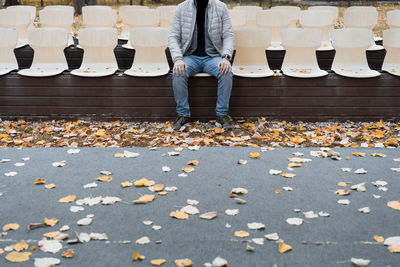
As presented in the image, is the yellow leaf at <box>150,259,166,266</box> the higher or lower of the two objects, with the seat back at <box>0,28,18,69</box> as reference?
lower

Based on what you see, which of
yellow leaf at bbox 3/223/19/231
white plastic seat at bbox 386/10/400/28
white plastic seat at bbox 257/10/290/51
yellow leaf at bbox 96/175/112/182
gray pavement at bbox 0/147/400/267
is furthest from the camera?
white plastic seat at bbox 386/10/400/28

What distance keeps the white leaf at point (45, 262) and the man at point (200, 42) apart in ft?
9.65

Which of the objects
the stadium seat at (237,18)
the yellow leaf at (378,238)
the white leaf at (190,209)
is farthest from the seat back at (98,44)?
the yellow leaf at (378,238)

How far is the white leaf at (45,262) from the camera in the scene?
259 cm

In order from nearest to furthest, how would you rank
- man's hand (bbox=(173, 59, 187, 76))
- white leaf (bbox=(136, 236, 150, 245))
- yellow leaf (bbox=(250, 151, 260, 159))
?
white leaf (bbox=(136, 236, 150, 245)), yellow leaf (bbox=(250, 151, 260, 159)), man's hand (bbox=(173, 59, 187, 76))

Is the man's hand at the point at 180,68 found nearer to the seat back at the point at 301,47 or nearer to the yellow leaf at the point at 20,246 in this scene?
the seat back at the point at 301,47

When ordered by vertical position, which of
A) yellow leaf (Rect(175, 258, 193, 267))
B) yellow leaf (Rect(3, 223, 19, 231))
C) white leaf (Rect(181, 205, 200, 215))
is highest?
white leaf (Rect(181, 205, 200, 215))

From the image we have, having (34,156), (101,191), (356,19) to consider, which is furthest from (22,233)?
(356,19)

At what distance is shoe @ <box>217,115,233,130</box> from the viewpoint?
211 inches

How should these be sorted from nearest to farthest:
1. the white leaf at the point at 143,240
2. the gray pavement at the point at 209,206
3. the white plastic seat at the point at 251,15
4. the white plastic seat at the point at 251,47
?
the gray pavement at the point at 209,206
the white leaf at the point at 143,240
the white plastic seat at the point at 251,47
the white plastic seat at the point at 251,15

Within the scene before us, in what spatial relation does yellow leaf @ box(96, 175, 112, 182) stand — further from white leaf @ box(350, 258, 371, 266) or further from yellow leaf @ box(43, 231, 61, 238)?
white leaf @ box(350, 258, 371, 266)

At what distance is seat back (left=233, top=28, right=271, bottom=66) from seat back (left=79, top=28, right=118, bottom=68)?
1565 mm

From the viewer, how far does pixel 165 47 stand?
621 centimetres

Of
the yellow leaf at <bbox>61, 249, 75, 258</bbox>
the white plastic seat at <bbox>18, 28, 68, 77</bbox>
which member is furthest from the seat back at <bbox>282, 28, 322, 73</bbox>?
the yellow leaf at <bbox>61, 249, 75, 258</bbox>
